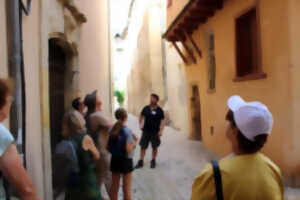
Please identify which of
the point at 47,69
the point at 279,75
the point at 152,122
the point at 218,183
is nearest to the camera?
the point at 218,183

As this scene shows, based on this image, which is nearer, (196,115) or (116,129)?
(116,129)

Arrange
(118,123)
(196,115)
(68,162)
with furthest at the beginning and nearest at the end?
(196,115) → (118,123) → (68,162)

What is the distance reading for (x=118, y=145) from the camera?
3510 millimetres

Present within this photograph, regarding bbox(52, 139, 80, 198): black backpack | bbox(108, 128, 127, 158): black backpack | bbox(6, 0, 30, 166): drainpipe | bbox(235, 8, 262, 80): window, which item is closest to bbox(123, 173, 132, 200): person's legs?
bbox(108, 128, 127, 158): black backpack

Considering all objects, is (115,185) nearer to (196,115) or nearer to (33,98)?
(33,98)

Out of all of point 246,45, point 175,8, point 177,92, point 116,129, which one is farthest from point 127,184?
point 177,92

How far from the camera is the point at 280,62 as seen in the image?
14.5ft

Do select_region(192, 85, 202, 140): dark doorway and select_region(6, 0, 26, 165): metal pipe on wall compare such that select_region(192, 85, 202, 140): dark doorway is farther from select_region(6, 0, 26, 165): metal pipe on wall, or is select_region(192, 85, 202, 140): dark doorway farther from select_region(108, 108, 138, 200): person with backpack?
select_region(6, 0, 26, 165): metal pipe on wall

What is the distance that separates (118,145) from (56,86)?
1.82 meters

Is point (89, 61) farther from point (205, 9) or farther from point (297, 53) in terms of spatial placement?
point (297, 53)

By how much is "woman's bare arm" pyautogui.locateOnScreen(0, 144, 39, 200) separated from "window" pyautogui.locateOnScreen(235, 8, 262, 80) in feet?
16.1

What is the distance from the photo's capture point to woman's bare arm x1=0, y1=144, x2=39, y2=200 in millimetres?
1300

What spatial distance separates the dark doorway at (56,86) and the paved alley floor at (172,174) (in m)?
1.70

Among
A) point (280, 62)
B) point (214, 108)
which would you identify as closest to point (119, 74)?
point (214, 108)
